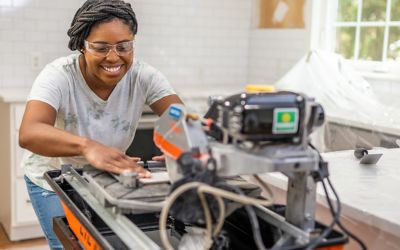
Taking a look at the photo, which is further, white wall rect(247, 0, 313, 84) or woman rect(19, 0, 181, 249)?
white wall rect(247, 0, 313, 84)

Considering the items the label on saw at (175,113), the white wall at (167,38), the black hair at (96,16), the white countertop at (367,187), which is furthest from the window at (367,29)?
the label on saw at (175,113)

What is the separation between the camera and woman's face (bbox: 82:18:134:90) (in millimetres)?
1643

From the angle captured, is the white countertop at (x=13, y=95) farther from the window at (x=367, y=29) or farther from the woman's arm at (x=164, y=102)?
the window at (x=367, y=29)

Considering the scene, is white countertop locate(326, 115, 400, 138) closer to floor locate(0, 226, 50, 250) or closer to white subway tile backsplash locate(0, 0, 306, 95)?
white subway tile backsplash locate(0, 0, 306, 95)

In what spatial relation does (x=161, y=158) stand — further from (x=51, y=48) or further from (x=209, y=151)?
(x=51, y=48)

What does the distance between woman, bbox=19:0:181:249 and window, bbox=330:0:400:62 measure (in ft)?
6.16

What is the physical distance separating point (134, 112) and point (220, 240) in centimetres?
87

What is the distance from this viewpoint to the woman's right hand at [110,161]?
1.25m

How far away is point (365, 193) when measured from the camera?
1525mm

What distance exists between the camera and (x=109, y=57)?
1653mm

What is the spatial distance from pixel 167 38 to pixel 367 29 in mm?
1455

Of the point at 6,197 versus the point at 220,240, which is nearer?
the point at 220,240

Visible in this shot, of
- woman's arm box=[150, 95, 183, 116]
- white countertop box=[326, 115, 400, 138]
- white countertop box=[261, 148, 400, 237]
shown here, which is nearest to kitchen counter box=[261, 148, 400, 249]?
→ white countertop box=[261, 148, 400, 237]

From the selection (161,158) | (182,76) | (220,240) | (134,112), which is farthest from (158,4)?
(220,240)
